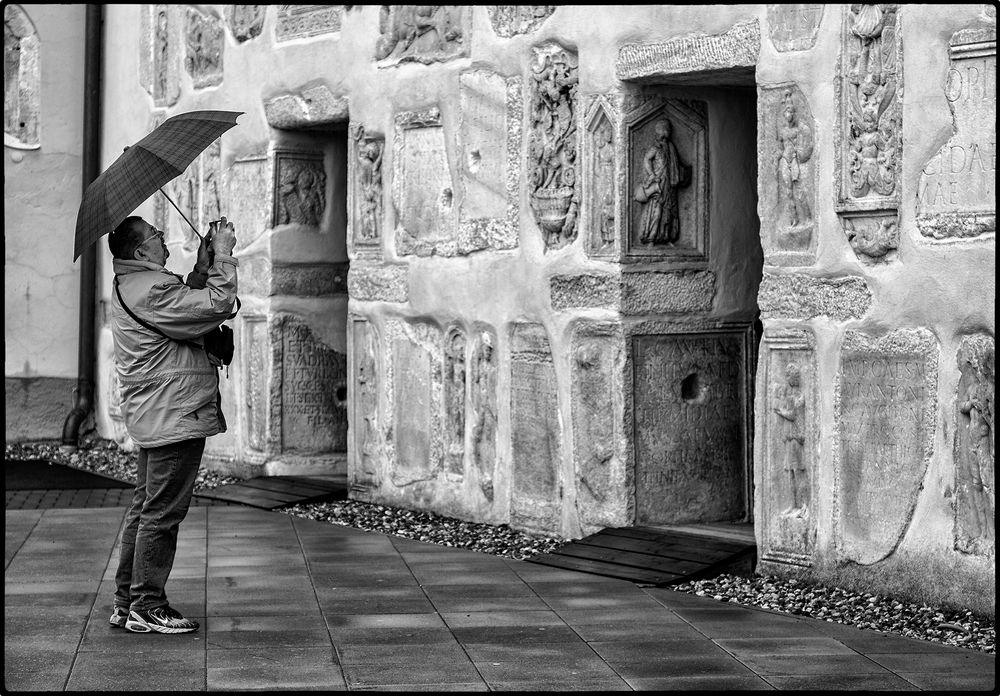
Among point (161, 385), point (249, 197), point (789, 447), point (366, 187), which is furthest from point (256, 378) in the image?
point (161, 385)

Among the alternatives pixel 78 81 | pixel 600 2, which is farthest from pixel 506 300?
pixel 78 81

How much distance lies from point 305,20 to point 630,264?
350 centimetres

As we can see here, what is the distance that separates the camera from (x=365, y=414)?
9.81 m

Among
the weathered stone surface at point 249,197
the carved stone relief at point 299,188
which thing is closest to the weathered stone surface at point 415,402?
the carved stone relief at point 299,188

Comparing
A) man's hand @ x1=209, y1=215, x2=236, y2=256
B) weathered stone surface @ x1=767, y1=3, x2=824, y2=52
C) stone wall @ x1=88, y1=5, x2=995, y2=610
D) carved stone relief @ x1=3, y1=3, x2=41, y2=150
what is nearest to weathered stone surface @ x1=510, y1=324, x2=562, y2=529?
stone wall @ x1=88, y1=5, x2=995, y2=610

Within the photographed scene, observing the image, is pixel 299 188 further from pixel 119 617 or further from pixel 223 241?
pixel 119 617

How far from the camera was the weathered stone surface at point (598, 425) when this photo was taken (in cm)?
783

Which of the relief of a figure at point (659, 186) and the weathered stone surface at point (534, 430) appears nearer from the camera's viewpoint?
the relief of a figure at point (659, 186)

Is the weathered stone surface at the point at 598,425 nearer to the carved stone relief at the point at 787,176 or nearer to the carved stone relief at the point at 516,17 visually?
the carved stone relief at the point at 787,176

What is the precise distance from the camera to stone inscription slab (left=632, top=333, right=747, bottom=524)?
25.8ft

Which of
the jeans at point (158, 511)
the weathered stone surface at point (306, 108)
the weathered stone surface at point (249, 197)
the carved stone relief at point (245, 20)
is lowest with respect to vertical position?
the jeans at point (158, 511)

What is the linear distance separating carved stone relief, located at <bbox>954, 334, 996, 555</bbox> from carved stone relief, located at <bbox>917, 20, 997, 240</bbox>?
1.44ft

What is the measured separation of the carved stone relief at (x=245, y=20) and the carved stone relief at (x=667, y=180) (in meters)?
3.79

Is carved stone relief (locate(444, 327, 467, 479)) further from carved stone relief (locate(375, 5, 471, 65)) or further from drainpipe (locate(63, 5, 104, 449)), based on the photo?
drainpipe (locate(63, 5, 104, 449))
